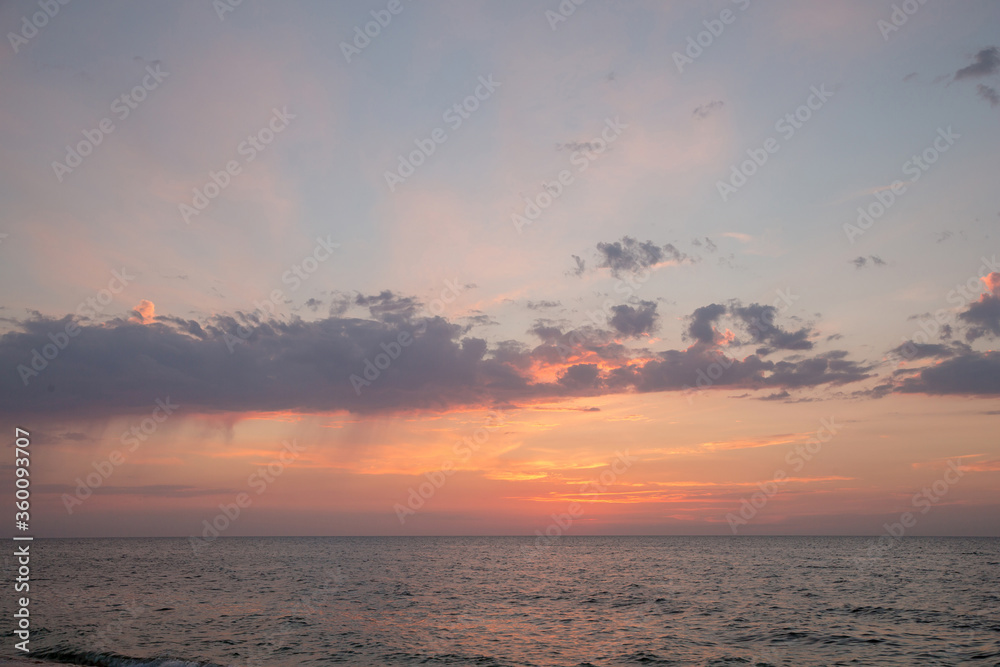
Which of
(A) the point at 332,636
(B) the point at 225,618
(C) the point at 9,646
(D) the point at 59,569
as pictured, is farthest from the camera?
(D) the point at 59,569

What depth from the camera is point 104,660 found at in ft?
104

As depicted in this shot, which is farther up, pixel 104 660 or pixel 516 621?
pixel 104 660

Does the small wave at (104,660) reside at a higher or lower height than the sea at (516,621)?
higher

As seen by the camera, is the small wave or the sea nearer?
the small wave

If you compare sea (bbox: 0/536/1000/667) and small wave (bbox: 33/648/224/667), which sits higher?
small wave (bbox: 33/648/224/667)

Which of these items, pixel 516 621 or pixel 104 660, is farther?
pixel 516 621

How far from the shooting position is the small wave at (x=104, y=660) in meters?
30.6

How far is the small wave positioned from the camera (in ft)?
100

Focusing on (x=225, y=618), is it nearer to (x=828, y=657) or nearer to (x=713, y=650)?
(x=713, y=650)

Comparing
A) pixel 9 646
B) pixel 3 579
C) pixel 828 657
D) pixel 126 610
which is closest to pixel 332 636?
pixel 9 646

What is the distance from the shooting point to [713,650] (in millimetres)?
34188

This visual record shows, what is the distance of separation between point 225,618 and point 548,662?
2662 cm

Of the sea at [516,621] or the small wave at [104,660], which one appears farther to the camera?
the sea at [516,621]

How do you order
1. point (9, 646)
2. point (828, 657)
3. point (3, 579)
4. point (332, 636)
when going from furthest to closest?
point (3, 579) → point (332, 636) → point (9, 646) → point (828, 657)
